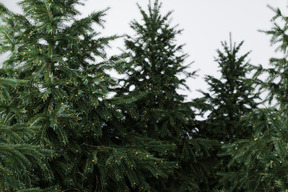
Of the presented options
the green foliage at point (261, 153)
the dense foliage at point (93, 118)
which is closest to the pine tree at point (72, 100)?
the dense foliage at point (93, 118)

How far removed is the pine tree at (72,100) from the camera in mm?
5535

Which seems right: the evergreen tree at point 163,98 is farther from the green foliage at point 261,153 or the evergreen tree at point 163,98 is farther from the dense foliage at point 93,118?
the green foliage at point 261,153

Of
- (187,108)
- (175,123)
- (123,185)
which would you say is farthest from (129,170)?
(187,108)

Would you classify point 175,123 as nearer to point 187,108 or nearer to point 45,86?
point 187,108

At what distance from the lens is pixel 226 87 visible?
34.1 feet

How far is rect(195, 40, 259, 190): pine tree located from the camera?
9422mm

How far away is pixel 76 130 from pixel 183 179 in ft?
12.0

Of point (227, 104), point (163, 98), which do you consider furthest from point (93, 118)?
point (227, 104)

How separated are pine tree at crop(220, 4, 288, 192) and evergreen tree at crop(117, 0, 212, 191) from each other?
1.97 m

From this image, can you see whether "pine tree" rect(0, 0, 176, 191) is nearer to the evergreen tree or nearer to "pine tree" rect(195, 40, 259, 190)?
the evergreen tree

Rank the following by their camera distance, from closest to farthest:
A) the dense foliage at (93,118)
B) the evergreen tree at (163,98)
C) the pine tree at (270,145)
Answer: the pine tree at (270,145), the dense foliage at (93,118), the evergreen tree at (163,98)

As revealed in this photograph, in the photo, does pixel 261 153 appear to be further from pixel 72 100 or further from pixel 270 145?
pixel 72 100

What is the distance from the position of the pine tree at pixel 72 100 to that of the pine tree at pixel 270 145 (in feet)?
5.14

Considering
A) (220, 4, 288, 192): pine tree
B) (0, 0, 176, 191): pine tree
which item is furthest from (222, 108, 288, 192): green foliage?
(0, 0, 176, 191): pine tree
